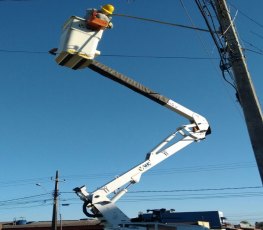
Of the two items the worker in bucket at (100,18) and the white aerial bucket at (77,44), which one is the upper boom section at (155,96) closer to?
the white aerial bucket at (77,44)

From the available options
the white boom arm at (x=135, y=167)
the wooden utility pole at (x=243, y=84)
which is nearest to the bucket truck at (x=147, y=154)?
the white boom arm at (x=135, y=167)

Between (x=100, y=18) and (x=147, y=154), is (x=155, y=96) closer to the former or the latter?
(x=147, y=154)

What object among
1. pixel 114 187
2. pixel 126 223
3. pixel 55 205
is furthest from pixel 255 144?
pixel 55 205

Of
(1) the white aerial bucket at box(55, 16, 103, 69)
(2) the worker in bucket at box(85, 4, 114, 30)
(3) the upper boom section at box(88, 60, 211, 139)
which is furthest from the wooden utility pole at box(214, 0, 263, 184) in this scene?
(1) the white aerial bucket at box(55, 16, 103, 69)

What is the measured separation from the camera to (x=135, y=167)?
12.7 meters

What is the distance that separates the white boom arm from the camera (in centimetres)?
1128

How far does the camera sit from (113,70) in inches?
434

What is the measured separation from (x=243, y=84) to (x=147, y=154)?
5.38 m

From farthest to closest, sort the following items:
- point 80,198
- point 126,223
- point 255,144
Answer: point 80,198, point 126,223, point 255,144

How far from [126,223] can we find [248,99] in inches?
202

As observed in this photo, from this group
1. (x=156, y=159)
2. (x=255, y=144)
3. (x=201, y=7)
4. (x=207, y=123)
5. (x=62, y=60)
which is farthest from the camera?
(x=207, y=123)

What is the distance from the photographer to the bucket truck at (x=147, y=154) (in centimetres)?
859

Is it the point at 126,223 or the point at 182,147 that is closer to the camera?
the point at 126,223

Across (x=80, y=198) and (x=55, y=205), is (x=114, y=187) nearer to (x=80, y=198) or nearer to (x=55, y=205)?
(x=80, y=198)
